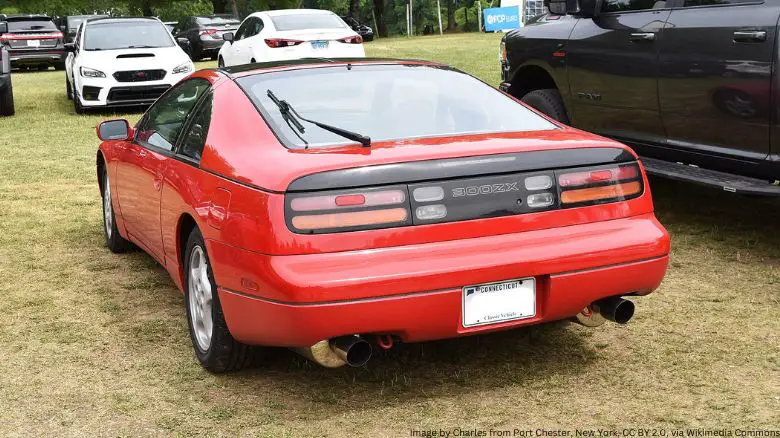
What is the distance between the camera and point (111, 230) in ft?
22.0

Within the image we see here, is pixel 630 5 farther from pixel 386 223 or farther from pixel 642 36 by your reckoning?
pixel 386 223

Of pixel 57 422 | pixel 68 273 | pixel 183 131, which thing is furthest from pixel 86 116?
pixel 57 422

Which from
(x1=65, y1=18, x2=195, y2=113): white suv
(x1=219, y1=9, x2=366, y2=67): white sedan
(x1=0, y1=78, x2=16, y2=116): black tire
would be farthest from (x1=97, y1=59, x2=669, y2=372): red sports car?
(x1=219, y1=9, x2=366, y2=67): white sedan

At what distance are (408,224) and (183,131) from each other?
64.6 inches

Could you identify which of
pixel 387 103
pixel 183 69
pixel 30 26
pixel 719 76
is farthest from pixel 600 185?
pixel 30 26

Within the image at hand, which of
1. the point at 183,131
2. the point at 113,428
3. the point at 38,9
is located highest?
the point at 183,131

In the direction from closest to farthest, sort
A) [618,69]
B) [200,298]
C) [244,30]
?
[200,298]
[618,69]
[244,30]

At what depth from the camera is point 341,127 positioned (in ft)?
14.3

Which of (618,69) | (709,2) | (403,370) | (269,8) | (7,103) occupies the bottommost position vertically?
(269,8)

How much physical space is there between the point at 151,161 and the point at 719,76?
330 centimetres

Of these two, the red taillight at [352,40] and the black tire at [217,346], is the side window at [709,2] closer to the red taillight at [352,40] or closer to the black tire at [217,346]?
the black tire at [217,346]

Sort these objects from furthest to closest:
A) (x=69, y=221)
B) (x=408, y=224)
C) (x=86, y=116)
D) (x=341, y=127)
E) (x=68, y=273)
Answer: (x=86, y=116) < (x=69, y=221) < (x=68, y=273) < (x=341, y=127) < (x=408, y=224)

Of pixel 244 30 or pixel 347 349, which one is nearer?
pixel 347 349

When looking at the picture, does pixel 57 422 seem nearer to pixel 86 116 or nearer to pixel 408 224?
pixel 408 224
